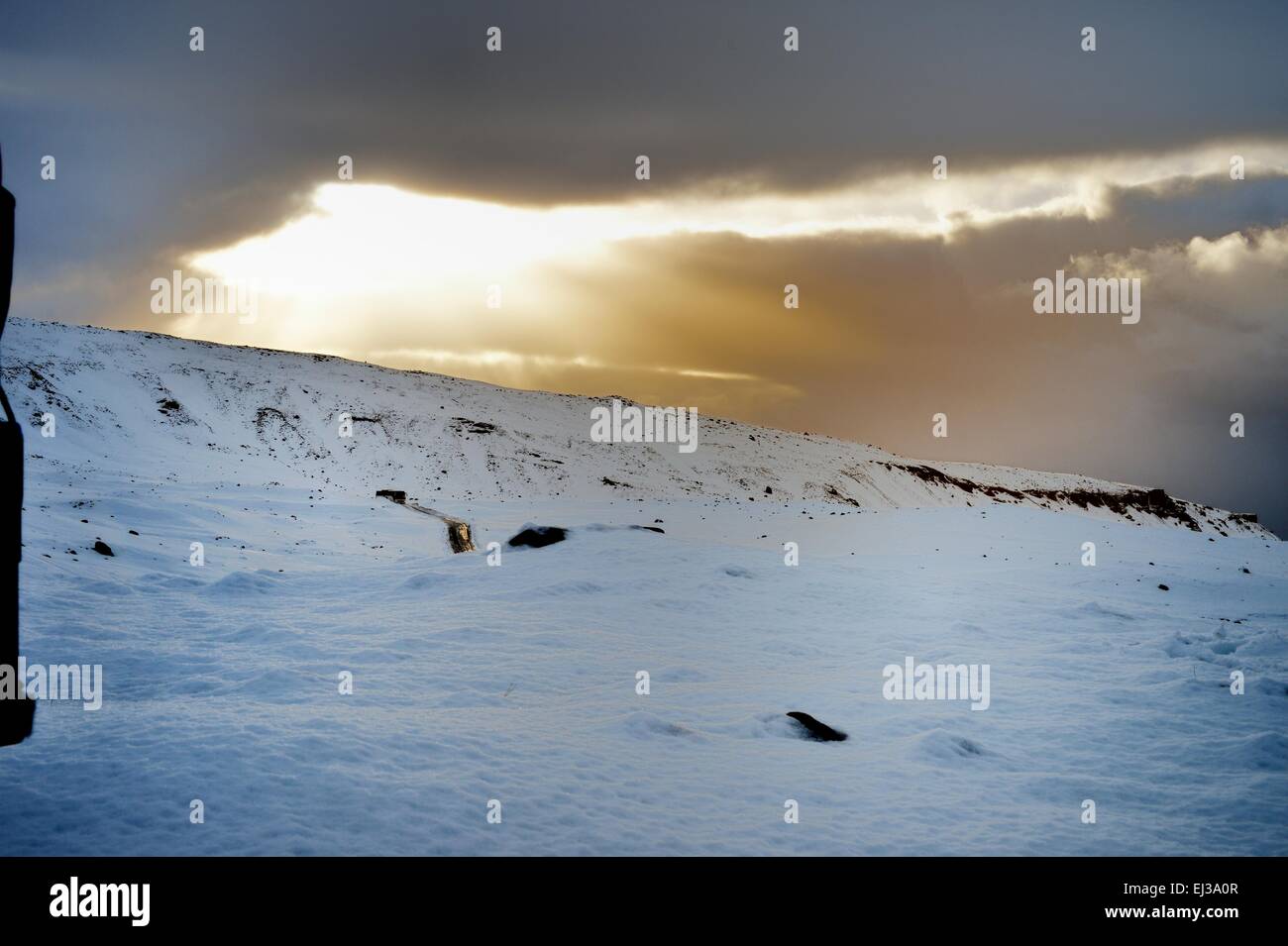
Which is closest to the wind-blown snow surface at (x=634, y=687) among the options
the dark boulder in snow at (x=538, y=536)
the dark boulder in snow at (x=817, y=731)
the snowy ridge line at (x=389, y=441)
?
the dark boulder in snow at (x=817, y=731)

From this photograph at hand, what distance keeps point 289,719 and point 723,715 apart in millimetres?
5057

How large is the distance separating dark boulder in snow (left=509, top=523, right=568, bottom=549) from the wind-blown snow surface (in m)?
0.61

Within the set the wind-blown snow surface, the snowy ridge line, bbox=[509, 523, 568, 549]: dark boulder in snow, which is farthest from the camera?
the snowy ridge line

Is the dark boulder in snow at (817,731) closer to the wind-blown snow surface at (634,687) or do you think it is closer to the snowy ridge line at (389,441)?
the wind-blown snow surface at (634,687)

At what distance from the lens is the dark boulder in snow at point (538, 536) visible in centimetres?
2070

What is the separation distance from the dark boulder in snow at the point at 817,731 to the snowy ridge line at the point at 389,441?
3900 centimetres

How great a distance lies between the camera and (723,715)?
10508 millimetres

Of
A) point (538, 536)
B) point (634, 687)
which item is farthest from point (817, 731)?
point (538, 536)

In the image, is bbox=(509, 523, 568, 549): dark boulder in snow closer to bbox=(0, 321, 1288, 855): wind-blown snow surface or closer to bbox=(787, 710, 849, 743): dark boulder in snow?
bbox=(0, 321, 1288, 855): wind-blown snow surface

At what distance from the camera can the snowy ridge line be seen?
2148 inches

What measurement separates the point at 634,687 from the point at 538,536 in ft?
32.3

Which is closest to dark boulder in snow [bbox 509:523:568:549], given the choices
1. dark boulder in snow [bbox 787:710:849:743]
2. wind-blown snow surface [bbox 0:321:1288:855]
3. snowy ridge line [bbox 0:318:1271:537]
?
wind-blown snow surface [bbox 0:321:1288:855]
